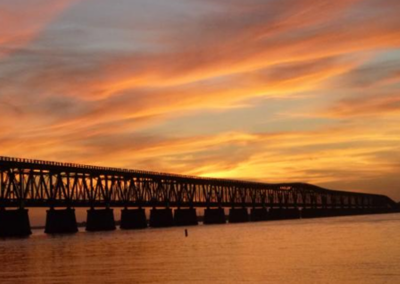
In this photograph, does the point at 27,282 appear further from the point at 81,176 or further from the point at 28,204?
the point at 81,176

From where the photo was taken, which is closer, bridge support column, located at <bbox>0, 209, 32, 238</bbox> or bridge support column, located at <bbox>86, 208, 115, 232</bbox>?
bridge support column, located at <bbox>0, 209, 32, 238</bbox>

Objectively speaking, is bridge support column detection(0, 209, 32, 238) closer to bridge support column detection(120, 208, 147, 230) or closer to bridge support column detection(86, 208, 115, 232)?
bridge support column detection(86, 208, 115, 232)

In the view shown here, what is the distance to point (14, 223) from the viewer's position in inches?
5285

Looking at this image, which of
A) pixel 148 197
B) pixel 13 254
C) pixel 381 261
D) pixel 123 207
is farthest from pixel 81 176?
pixel 381 261

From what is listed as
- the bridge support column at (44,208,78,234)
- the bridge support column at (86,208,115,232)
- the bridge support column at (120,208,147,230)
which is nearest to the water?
the bridge support column at (44,208,78,234)

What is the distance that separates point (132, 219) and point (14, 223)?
5618 centimetres

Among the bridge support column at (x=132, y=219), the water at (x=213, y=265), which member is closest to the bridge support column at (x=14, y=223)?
the water at (x=213, y=265)

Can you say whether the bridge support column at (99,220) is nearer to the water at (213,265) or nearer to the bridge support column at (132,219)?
the bridge support column at (132,219)

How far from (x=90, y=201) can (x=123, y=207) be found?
19764 millimetres

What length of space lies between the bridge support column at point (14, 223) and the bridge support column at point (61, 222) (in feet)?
39.2

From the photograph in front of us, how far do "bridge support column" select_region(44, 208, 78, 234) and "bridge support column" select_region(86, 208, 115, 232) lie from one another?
13081mm

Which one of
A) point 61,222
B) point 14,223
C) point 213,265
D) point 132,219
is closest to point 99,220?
point 61,222

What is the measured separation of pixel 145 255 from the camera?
74.8 metres

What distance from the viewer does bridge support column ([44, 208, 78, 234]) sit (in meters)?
150
